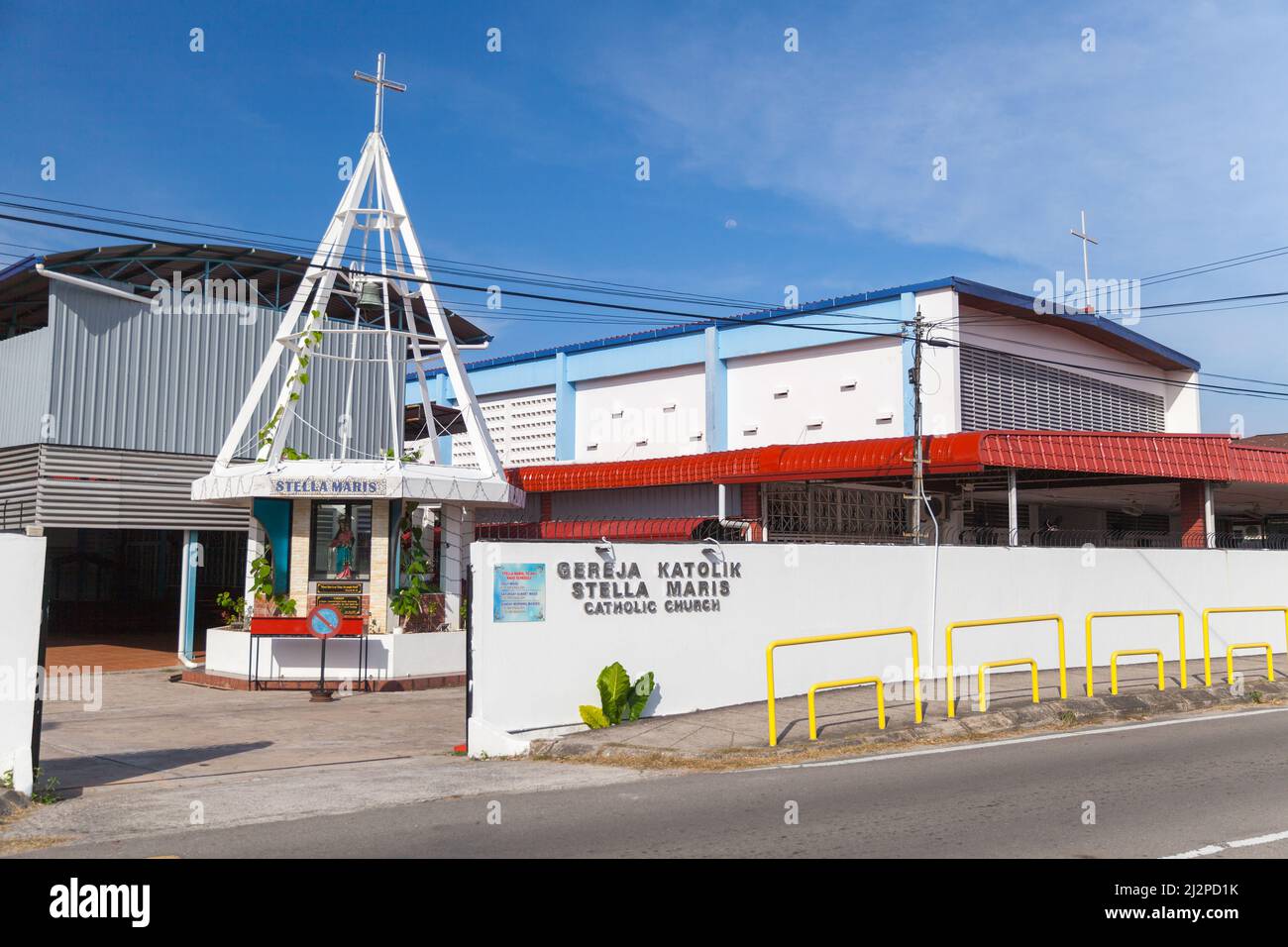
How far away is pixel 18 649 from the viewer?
32.6 ft

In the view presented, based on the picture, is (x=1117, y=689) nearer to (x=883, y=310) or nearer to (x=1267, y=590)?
(x=1267, y=590)

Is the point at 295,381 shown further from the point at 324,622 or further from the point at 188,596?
the point at 188,596

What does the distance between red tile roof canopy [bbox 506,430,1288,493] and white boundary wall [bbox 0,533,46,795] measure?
14318mm

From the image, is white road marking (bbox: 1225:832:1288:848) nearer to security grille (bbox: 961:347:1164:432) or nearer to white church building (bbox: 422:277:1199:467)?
white church building (bbox: 422:277:1199:467)

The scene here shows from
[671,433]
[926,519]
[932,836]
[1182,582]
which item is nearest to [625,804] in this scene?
[932,836]

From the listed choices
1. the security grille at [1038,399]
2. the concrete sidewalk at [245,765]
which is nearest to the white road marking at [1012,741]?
the concrete sidewalk at [245,765]

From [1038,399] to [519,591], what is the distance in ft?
62.9

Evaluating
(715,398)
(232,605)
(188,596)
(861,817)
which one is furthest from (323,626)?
(715,398)

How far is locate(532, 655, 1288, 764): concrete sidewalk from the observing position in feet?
40.9

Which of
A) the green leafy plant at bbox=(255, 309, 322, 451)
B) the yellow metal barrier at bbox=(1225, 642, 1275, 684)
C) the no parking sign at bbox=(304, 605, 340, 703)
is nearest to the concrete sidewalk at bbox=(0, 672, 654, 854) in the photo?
the no parking sign at bbox=(304, 605, 340, 703)

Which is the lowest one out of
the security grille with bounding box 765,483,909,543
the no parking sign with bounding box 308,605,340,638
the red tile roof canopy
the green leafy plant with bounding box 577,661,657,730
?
the green leafy plant with bounding box 577,661,657,730
